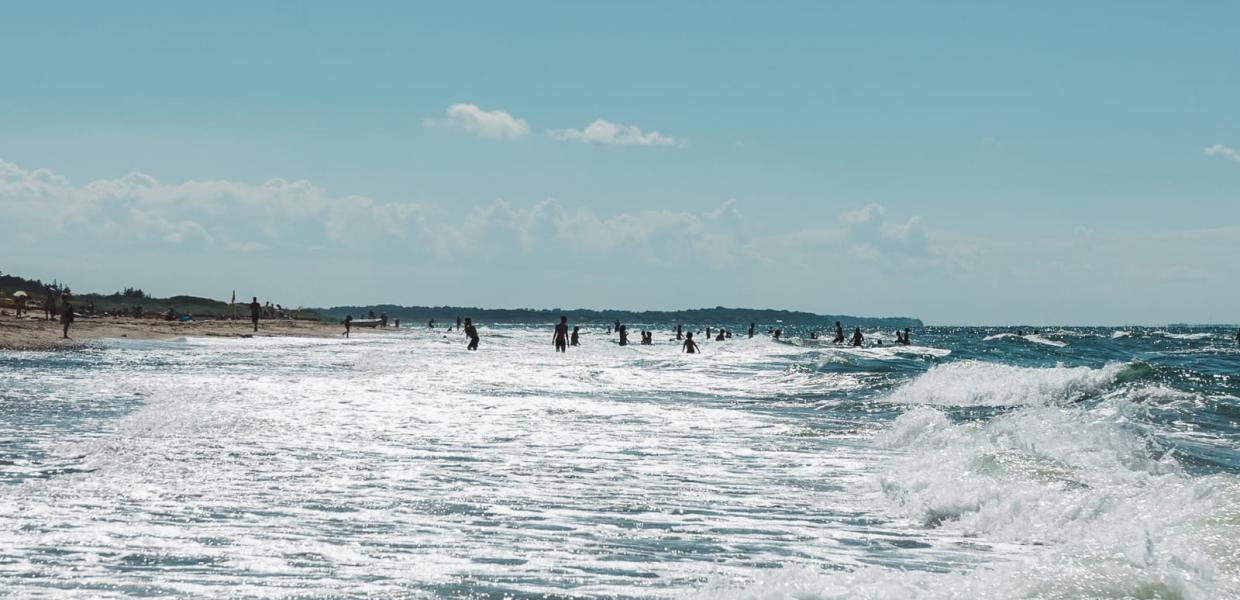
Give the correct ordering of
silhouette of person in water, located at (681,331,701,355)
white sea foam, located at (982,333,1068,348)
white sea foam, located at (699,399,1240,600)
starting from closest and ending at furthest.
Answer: white sea foam, located at (699,399,1240,600), silhouette of person in water, located at (681,331,701,355), white sea foam, located at (982,333,1068,348)

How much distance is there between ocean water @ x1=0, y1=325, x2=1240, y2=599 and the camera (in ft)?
19.7

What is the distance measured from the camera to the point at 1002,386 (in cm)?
2611

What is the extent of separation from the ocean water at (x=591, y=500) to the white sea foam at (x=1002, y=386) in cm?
505

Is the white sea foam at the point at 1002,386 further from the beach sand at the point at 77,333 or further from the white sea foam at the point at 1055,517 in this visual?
the beach sand at the point at 77,333

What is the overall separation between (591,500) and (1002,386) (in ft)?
66.0

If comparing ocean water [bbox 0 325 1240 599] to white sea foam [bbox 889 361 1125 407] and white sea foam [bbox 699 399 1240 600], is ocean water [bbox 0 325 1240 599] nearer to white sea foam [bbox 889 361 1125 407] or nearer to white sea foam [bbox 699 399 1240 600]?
white sea foam [bbox 699 399 1240 600]

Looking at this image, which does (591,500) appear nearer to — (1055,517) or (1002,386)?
(1055,517)

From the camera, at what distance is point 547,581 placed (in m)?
6.14

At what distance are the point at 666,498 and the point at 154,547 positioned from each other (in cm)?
438

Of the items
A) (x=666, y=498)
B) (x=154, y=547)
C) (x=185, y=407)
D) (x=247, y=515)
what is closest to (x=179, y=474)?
(x=247, y=515)

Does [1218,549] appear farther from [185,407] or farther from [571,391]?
[571,391]

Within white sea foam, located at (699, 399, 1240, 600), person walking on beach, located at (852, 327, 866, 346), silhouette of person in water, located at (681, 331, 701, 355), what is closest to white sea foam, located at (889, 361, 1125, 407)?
white sea foam, located at (699, 399, 1240, 600)

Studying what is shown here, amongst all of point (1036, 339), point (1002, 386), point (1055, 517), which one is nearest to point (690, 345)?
point (1002, 386)

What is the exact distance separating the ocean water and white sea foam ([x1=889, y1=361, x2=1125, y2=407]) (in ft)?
16.6
